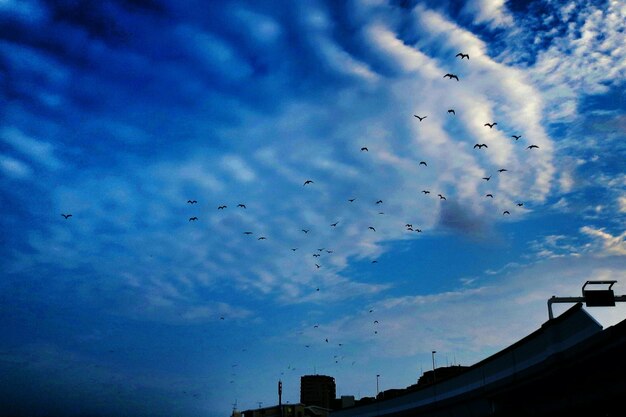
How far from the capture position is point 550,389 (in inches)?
1029

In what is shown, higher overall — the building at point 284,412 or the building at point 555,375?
the building at point 555,375

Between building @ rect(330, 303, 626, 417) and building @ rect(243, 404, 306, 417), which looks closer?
building @ rect(330, 303, 626, 417)

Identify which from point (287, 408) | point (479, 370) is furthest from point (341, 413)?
point (287, 408)

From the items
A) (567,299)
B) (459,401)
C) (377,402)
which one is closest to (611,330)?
(567,299)

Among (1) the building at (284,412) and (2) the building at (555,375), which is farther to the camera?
(1) the building at (284,412)

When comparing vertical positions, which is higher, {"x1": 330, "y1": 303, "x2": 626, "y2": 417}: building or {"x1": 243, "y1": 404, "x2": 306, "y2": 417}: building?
{"x1": 330, "y1": 303, "x2": 626, "y2": 417}: building

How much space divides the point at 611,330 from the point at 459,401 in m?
19.3

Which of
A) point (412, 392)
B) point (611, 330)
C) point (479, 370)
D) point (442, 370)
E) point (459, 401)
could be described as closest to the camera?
point (611, 330)

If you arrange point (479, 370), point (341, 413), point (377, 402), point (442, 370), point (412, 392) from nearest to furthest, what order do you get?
1. point (479, 370)
2. point (412, 392)
3. point (377, 402)
4. point (341, 413)
5. point (442, 370)

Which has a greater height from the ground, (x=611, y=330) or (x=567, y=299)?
(x=567, y=299)

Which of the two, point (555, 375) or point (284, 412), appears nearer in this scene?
point (555, 375)

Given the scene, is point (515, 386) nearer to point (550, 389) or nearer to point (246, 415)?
point (550, 389)

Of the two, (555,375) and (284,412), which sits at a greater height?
(555,375)

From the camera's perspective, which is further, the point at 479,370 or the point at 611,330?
the point at 479,370
